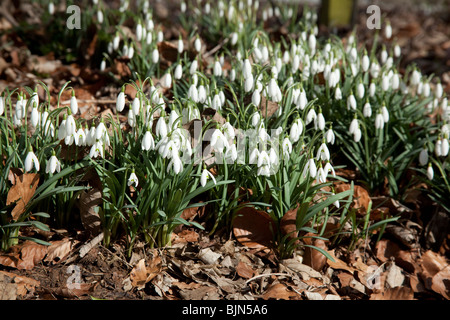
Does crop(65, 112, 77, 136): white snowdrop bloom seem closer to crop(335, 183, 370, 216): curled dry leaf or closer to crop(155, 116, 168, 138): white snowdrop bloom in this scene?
crop(155, 116, 168, 138): white snowdrop bloom

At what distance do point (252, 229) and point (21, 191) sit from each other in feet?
4.01

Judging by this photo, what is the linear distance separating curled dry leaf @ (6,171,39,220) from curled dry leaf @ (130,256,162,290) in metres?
0.63

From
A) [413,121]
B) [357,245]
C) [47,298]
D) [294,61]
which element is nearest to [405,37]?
[413,121]

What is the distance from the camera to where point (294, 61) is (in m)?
3.28

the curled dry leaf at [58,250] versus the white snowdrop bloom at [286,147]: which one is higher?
the white snowdrop bloom at [286,147]

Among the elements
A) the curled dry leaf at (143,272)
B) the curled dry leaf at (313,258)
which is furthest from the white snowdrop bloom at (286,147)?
the curled dry leaf at (143,272)

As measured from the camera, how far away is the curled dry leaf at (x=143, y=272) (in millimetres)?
2363

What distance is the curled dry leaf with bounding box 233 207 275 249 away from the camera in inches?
106

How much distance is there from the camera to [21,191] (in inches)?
91.6

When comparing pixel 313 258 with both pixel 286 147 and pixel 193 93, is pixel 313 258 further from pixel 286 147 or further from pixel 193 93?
pixel 193 93

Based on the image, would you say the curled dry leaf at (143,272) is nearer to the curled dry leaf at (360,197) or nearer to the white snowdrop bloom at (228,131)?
the white snowdrop bloom at (228,131)

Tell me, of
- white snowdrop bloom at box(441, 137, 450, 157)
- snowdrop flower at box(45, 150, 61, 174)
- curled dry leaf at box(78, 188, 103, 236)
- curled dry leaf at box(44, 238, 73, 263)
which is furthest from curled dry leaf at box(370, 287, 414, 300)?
snowdrop flower at box(45, 150, 61, 174)

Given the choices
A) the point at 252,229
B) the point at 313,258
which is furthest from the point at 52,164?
the point at 313,258

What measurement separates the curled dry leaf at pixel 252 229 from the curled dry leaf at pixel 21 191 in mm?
1076
